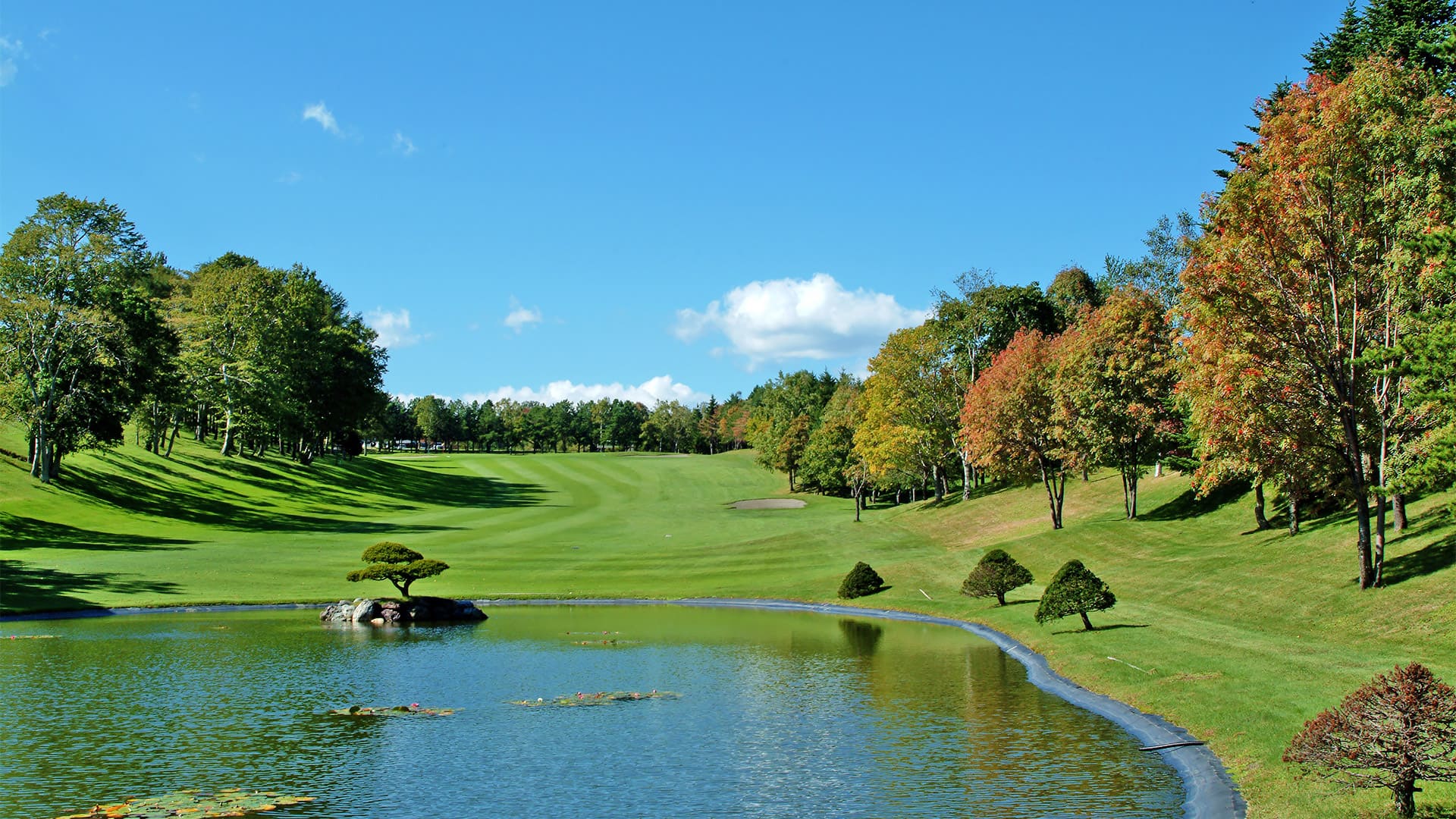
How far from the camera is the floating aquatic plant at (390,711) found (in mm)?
25797

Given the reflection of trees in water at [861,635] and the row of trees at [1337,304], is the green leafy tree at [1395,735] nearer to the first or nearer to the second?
the row of trees at [1337,304]

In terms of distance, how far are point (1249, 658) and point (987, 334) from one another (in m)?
70.5

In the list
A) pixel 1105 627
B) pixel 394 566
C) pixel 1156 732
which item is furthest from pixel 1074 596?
pixel 394 566

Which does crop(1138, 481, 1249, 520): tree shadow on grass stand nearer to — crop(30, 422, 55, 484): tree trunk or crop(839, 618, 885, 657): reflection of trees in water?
crop(839, 618, 885, 657): reflection of trees in water

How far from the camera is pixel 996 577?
43906mm

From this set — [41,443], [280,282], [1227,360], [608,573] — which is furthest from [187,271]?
[1227,360]

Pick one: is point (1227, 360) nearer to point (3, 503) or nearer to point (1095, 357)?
point (1095, 357)

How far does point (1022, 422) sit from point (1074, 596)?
33167 millimetres

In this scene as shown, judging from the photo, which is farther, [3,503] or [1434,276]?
[3,503]

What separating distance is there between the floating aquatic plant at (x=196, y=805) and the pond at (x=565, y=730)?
530 mm

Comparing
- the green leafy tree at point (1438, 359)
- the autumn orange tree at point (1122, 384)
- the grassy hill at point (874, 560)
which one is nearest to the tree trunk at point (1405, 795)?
the grassy hill at point (874, 560)

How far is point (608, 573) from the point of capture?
61.9m

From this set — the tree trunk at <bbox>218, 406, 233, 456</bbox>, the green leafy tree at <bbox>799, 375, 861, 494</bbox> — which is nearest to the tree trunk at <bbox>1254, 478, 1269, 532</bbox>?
the green leafy tree at <bbox>799, 375, 861, 494</bbox>

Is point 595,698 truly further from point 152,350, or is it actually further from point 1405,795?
point 152,350
